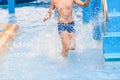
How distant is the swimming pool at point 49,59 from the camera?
20.1 feet

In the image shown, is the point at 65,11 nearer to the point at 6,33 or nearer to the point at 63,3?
the point at 63,3

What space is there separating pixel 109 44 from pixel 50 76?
4.99 ft

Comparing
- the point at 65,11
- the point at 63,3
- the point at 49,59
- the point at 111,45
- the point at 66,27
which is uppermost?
the point at 63,3

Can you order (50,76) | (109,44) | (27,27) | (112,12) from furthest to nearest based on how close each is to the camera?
(27,27) → (112,12) → (109,44) → (50,76)

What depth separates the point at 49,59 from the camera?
7137 millimetres

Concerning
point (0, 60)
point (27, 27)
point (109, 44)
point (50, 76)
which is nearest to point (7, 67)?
point (0, 60)

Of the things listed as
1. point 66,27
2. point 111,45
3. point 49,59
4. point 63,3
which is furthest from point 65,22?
point 111,45

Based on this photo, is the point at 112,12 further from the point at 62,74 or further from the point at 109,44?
the point at 62,74

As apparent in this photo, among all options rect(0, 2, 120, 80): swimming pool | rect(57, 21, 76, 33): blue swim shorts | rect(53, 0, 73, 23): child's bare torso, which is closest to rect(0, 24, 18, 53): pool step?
rect(0, 2, 120, 80): swimming pool

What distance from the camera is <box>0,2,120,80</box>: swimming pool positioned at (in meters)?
6.14

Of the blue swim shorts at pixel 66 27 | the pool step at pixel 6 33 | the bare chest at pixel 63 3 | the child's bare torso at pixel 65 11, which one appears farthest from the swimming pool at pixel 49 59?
the bare chest at pixel 63 3

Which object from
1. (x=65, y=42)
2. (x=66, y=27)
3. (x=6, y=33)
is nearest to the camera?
(x=65, y=42)

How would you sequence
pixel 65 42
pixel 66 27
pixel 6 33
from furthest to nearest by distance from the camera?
pixel 6 33
pixel 66 27
pixel 65 42

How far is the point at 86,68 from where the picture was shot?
21.4 ft
